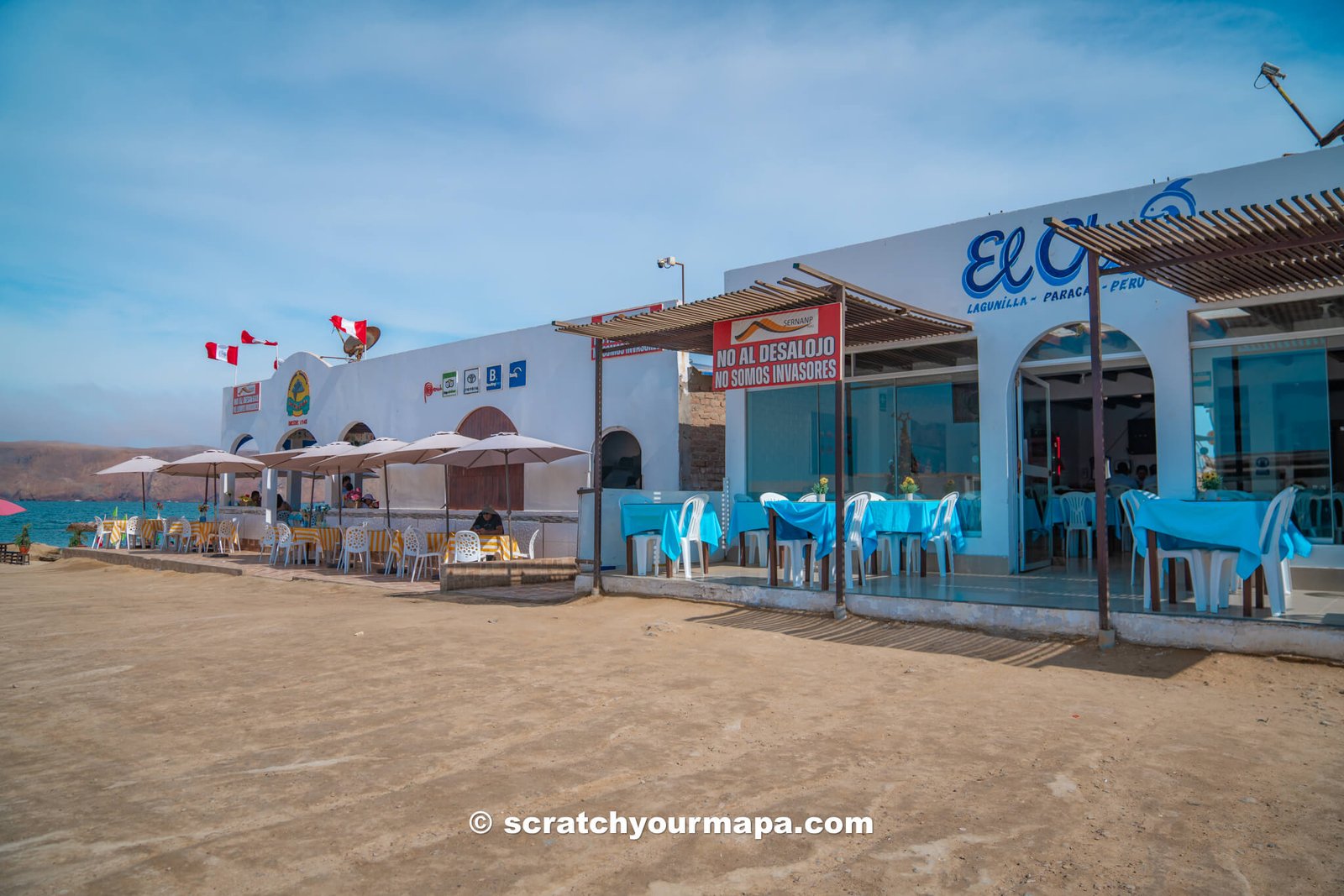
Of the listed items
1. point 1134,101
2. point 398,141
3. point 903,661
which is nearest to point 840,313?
point 903,661

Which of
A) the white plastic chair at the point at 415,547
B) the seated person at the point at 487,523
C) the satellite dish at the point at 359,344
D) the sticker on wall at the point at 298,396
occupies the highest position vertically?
the satellite dish at the point at 359,344

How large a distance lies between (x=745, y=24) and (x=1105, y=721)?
7642mm

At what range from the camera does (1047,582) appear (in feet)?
27.1

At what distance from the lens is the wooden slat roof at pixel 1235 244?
5.30 meters

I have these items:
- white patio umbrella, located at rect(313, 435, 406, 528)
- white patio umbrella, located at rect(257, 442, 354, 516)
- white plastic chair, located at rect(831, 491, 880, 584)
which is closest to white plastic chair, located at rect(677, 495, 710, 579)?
white plastic chair, located at rect(831, 491, 880, 584)

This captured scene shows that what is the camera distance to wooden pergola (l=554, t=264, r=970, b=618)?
Answer: 7.41 meters

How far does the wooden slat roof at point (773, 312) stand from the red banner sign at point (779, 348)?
110 mm

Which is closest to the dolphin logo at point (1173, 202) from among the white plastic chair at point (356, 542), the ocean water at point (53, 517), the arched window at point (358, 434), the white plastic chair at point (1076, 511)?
the white plastic chair at point (1076, 511)

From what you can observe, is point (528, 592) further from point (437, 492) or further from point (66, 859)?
point (66, 859)

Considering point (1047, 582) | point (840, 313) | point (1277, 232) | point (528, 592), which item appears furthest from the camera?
point (528, 592)

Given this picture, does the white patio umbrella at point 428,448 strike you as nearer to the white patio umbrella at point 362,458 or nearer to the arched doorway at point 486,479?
the white patio umbrella at point 362,458

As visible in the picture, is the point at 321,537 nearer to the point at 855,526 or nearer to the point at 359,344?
the point at 359,344

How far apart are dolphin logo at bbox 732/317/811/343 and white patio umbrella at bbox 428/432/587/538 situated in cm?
485

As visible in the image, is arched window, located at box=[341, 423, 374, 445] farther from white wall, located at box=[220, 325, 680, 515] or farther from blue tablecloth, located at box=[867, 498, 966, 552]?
blue tablecloth, located at box=[867, 498, 966, 552]
